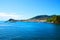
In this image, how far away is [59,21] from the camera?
11975cm

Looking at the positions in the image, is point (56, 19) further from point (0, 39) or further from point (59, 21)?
point (0, 39)

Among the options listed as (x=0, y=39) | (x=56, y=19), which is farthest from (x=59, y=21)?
(x=0, y=39)

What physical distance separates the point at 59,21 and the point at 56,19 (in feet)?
9.30

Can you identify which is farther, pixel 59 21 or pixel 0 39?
pixel 59 21

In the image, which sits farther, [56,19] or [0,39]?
[56,19]

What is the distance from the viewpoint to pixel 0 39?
1159 inches

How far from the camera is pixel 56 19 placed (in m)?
121

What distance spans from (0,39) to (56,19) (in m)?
95.1

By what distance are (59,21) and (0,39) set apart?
3729 inches
